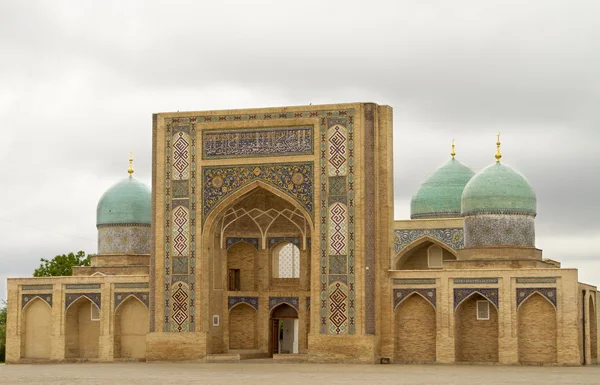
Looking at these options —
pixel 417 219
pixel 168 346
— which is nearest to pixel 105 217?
pixel 168 346

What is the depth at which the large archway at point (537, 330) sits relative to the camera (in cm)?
2453

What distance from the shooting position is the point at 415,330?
84.0ft

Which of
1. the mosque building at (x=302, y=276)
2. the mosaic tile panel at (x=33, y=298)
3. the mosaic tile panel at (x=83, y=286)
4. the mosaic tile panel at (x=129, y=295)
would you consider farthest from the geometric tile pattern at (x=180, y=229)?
the mosaic tile panel at (x=33, y=298)

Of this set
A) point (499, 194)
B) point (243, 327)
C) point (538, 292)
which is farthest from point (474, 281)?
point (243, 327)

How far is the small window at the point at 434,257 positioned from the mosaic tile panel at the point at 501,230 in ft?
13.9

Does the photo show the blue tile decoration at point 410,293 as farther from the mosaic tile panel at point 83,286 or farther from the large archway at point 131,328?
the mosaic tile panel at point 83,286

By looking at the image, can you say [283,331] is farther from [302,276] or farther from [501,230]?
[501,230]

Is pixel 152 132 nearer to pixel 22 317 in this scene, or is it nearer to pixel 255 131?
pixel 255 131

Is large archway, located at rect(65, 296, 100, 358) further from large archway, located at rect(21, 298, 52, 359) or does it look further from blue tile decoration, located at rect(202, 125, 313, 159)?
blue tile decoration, located at rect(202, 125, 313, 159)

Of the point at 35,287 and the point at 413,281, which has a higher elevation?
the point at 413,281

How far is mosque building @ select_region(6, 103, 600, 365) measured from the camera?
25000mm

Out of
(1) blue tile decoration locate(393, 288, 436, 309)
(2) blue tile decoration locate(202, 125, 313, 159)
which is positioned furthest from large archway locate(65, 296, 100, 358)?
(1) blue tile decoration locate(393, 288, 436, 309)

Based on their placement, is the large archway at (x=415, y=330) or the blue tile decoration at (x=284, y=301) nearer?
the large archway at (x=415, y=330)

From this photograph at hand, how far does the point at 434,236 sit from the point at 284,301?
5298 millimetres
